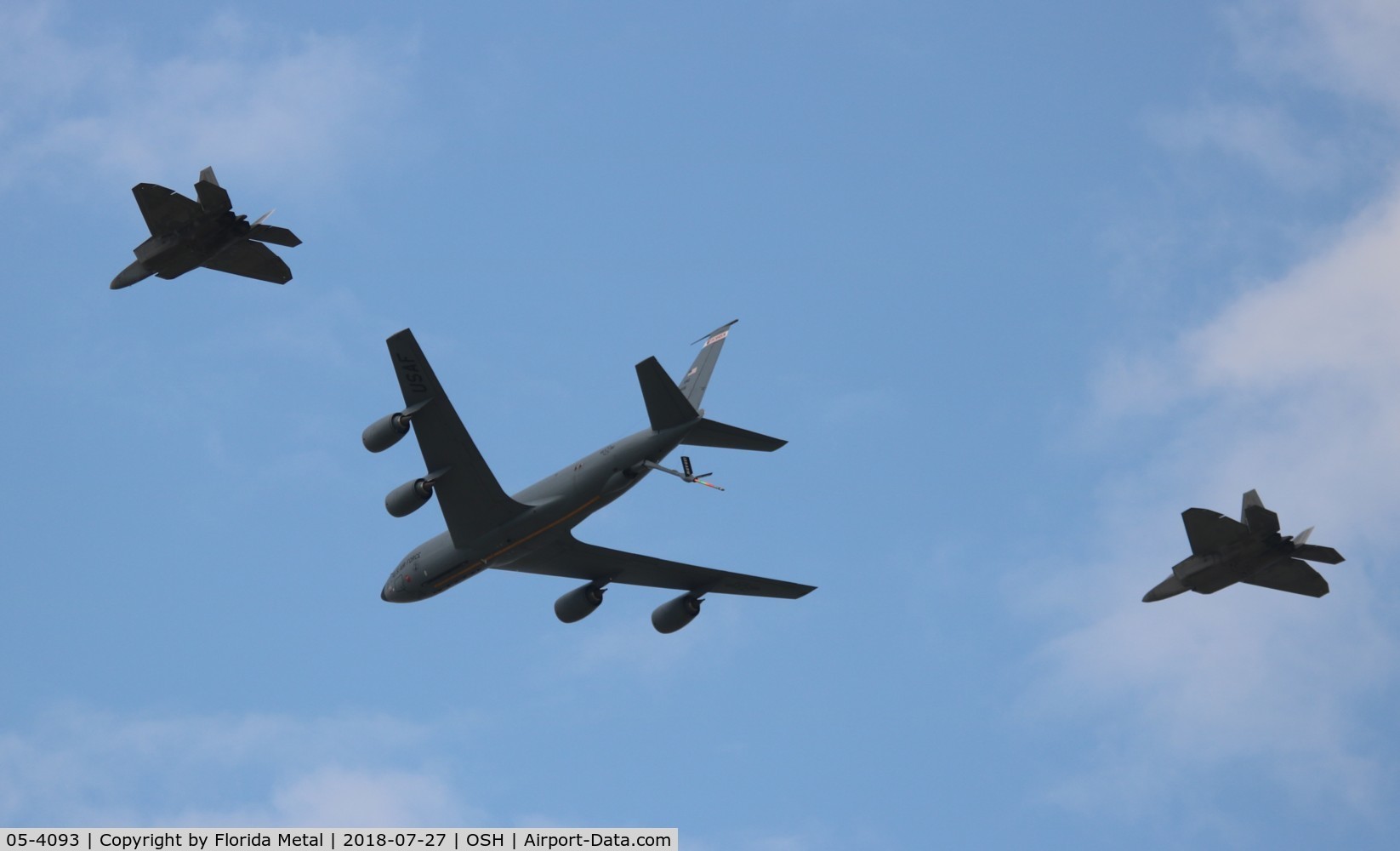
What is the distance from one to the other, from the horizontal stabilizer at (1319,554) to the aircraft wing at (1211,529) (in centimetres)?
140

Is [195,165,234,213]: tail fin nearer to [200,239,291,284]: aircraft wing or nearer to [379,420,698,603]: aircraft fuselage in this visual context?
[200,239,291,284]: aircraft wing

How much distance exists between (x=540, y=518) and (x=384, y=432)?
496 centimetres

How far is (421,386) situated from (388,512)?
356 cm

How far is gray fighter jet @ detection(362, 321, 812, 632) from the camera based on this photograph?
48188 mm

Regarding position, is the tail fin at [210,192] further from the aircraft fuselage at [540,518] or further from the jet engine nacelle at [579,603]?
the jet engine nacelle at [579,603]

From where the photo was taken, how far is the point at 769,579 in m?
57.4

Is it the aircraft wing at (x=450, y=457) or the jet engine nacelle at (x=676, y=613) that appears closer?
the aircraft wing at (x=450, y=457)

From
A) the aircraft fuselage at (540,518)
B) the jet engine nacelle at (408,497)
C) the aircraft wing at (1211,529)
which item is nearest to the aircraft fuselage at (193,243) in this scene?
the jet engine nacelle at (408,497)

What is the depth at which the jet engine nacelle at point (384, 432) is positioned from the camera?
48.5 m

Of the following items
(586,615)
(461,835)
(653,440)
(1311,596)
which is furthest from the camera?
(586,615)

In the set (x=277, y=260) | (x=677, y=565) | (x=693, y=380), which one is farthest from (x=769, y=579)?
(x=277, y=260)

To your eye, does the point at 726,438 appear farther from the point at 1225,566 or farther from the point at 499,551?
the point at 1225,566

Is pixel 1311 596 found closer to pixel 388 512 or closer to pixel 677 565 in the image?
pixel 677 565

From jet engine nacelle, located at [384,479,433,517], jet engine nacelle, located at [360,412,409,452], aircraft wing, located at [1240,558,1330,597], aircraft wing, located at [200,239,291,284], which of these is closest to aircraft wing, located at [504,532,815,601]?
jet engine nacelle, located at [384,479,433,517]
